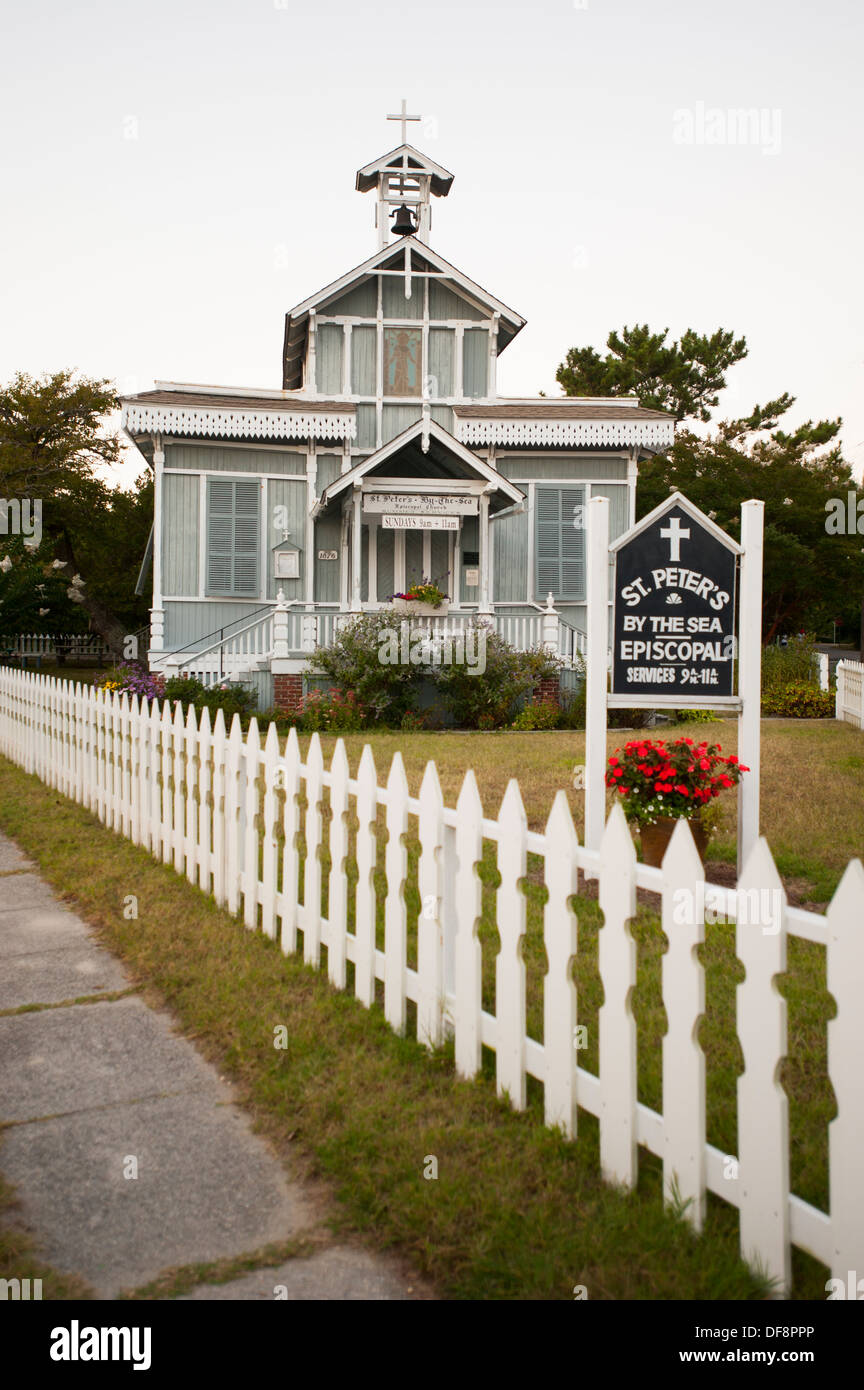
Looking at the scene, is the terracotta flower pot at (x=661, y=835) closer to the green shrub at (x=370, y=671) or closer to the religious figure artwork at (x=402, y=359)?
the green shrub at (x=370, y=671)

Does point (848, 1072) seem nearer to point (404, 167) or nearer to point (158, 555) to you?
point (158, 555)

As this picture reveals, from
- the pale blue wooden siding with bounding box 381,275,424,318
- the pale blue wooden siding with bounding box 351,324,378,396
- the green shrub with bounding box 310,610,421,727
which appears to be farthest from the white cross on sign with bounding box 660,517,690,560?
the pale blue wooden siding with bounding box 381,275,424,318

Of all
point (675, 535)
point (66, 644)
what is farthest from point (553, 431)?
point (66, 644)

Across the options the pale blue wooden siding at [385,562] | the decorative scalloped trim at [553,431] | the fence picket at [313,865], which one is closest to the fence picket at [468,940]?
the fence picket at [313,865]

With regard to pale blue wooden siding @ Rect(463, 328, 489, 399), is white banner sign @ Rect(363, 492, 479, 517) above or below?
below

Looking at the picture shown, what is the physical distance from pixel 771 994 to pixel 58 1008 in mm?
3191

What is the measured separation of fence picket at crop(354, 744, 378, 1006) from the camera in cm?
429

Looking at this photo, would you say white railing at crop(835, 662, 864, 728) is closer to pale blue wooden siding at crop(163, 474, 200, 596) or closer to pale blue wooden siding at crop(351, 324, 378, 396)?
pale blue wooden siding at crop(351, 324, 378, 396)

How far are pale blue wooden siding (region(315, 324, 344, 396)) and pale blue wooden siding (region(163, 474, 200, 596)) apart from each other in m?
3.18

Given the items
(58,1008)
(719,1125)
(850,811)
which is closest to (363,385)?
(850,811)

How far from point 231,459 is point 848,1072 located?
59.1 feet

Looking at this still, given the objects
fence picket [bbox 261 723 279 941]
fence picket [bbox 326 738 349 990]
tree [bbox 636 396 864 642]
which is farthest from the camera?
tree [bbox 636 396 864 642]

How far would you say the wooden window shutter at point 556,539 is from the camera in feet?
65.6
